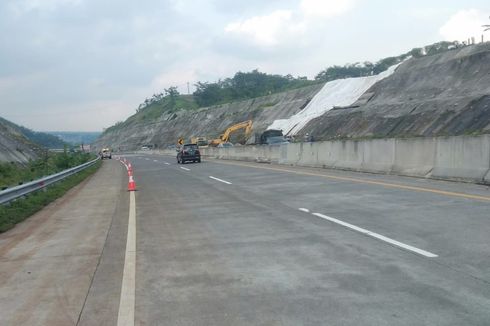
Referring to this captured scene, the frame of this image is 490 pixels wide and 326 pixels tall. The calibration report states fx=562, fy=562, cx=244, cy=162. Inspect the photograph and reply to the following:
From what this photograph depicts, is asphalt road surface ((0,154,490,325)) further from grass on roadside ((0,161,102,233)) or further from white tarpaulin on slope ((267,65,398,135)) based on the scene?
white tarpaulin on slope ((267,65,398,135))

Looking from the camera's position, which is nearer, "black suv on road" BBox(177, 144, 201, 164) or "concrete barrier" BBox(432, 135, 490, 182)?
"concrete barrier" BBox(432, 135, 490, 182)

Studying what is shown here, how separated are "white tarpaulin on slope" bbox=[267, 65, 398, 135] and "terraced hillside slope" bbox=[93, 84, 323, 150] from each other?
12.2ft

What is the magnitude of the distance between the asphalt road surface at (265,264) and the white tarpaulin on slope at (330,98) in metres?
54.9

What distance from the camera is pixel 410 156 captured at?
19.9 metres

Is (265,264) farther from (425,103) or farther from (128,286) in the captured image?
(425,103)

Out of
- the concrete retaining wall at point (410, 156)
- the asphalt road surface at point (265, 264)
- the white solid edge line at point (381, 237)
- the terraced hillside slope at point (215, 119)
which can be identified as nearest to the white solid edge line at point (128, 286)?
the asphalt road surface at point (265, 264)

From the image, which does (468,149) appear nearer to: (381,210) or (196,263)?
(381,210)

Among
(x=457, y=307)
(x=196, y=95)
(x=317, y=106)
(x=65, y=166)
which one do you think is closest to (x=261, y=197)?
(x=457, y=307)

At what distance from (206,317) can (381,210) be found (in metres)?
7.17

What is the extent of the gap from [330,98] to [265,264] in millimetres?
67961

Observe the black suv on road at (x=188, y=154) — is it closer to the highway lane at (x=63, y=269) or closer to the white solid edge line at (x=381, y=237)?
the highway lane at (x=63, y=269)

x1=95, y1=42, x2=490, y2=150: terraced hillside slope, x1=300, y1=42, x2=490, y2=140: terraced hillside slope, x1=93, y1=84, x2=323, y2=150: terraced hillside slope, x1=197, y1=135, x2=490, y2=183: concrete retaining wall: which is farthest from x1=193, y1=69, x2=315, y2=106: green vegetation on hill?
x1=197, y1=135, x2=490, y2=183: concrete retaining wall

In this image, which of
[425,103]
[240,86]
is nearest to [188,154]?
[425,103]

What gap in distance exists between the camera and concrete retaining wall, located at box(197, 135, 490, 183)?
16359mm
